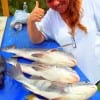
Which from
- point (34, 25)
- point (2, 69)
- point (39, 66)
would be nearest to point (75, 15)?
point (34, 25)

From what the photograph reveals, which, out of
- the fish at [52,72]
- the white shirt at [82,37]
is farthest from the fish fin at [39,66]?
the white shirt at [82,37]

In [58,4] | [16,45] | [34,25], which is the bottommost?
[16,45]

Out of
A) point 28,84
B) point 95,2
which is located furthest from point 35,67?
point 95,2

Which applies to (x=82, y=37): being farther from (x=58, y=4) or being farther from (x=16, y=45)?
(x=16, y=45)

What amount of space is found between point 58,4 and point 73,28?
162 mm

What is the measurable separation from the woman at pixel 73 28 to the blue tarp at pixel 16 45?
0.15 feet

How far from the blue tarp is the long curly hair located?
16 centimetres

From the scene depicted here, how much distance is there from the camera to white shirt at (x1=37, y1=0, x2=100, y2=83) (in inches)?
81.9

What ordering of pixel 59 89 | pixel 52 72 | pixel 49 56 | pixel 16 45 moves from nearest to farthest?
1. pixel 59 89
2. pixel 52 72
3. pixel 49 56
4. pixel 16 45

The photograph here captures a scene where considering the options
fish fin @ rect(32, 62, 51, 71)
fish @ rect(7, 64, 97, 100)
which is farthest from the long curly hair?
fish @ rect(7, 64, 97, 100)

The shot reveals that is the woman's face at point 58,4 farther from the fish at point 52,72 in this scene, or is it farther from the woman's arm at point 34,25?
the fish at point 52,72

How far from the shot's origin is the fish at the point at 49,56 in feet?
6.22

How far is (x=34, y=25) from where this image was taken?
2.11 m

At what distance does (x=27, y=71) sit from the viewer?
185 cm
